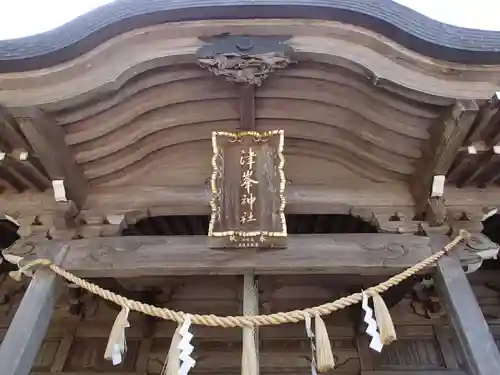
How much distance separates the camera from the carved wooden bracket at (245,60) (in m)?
4.28

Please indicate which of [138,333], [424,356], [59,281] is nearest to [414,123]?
[424,356]

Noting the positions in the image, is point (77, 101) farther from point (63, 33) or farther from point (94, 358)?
point (94, 358)

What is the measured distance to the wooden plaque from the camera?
172 inches

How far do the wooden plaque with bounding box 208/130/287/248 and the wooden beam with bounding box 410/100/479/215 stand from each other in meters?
1.15

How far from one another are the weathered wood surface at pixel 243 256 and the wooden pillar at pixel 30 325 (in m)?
0.19

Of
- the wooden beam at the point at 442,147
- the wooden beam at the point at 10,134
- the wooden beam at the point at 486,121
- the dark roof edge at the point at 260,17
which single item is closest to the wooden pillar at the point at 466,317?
the wooden beam at the point at 442,147

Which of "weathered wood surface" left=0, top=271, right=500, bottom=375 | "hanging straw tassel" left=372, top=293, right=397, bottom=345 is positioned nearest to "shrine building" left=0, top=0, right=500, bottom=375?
"hanging straw tassel" left=372, top=293, right=397, bottom=345

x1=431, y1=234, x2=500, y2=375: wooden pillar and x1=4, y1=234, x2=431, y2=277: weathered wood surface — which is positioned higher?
x1=4, y1=234, x2=431, y2=277: weathered wood surface

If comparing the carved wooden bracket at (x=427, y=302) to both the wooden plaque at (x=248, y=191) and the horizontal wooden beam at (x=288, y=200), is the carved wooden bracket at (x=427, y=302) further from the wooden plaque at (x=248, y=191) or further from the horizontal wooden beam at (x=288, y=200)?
the wooden plaque at (x=248, y=191)

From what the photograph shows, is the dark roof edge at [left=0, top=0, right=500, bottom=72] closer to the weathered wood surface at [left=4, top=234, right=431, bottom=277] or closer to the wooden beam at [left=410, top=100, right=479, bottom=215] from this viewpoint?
the wooden beam at [left=410, top=100, right=479, bottom=215]

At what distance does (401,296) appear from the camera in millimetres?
5684

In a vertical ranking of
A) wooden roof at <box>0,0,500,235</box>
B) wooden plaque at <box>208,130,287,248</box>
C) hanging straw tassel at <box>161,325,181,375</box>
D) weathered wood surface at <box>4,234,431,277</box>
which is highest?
wooden roof at <box>0,0,500,235</box>

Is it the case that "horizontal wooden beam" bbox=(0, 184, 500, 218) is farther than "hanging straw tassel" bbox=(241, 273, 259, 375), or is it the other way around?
"horizontal wooden beam" bbox=(0, 184, 500, 218)

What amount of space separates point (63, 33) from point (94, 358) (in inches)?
126
